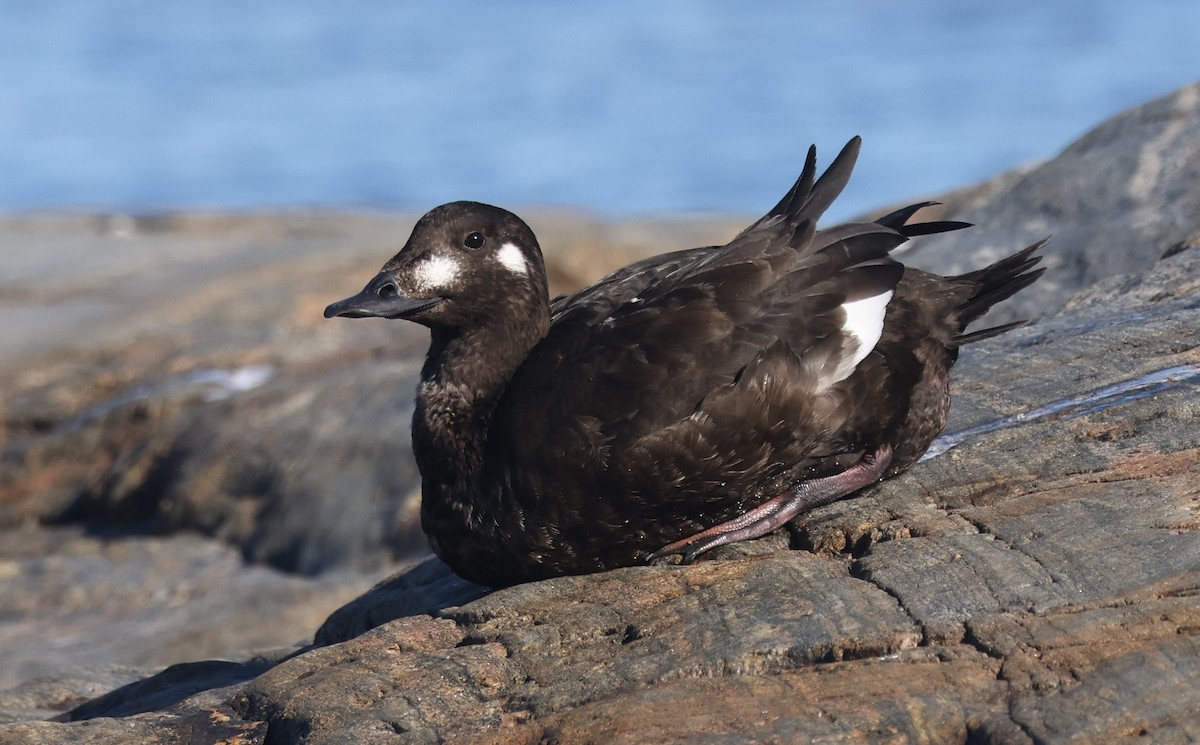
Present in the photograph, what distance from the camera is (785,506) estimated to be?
428 cm

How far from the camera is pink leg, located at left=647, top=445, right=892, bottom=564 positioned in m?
4.20

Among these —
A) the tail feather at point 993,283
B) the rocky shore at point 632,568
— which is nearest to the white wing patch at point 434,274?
the rocky shore at point 632,568

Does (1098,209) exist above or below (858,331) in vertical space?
above

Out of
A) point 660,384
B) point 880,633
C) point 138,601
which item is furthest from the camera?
point 138,601

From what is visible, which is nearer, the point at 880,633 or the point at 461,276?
the point at 880,633

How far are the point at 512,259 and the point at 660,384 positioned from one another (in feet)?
2.46

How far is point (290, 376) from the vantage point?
345 inches

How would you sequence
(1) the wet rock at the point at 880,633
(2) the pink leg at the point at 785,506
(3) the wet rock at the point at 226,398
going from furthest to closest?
(3) the wet rock at the point at 226,398, (2) the pink leg at the point at 785,506, (1) the wet rock at the point at 880,633

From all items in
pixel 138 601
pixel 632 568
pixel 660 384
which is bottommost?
pixel 138 601

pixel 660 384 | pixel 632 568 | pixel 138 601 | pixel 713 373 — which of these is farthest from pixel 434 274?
pixel 138 601

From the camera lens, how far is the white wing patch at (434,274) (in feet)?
14.8

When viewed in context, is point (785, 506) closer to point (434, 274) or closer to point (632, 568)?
point (632, 568)

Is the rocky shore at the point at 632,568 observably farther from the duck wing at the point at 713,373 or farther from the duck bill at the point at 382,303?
the duck bill at the point at 382,303

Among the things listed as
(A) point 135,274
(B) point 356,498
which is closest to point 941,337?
(B) point 356,498
